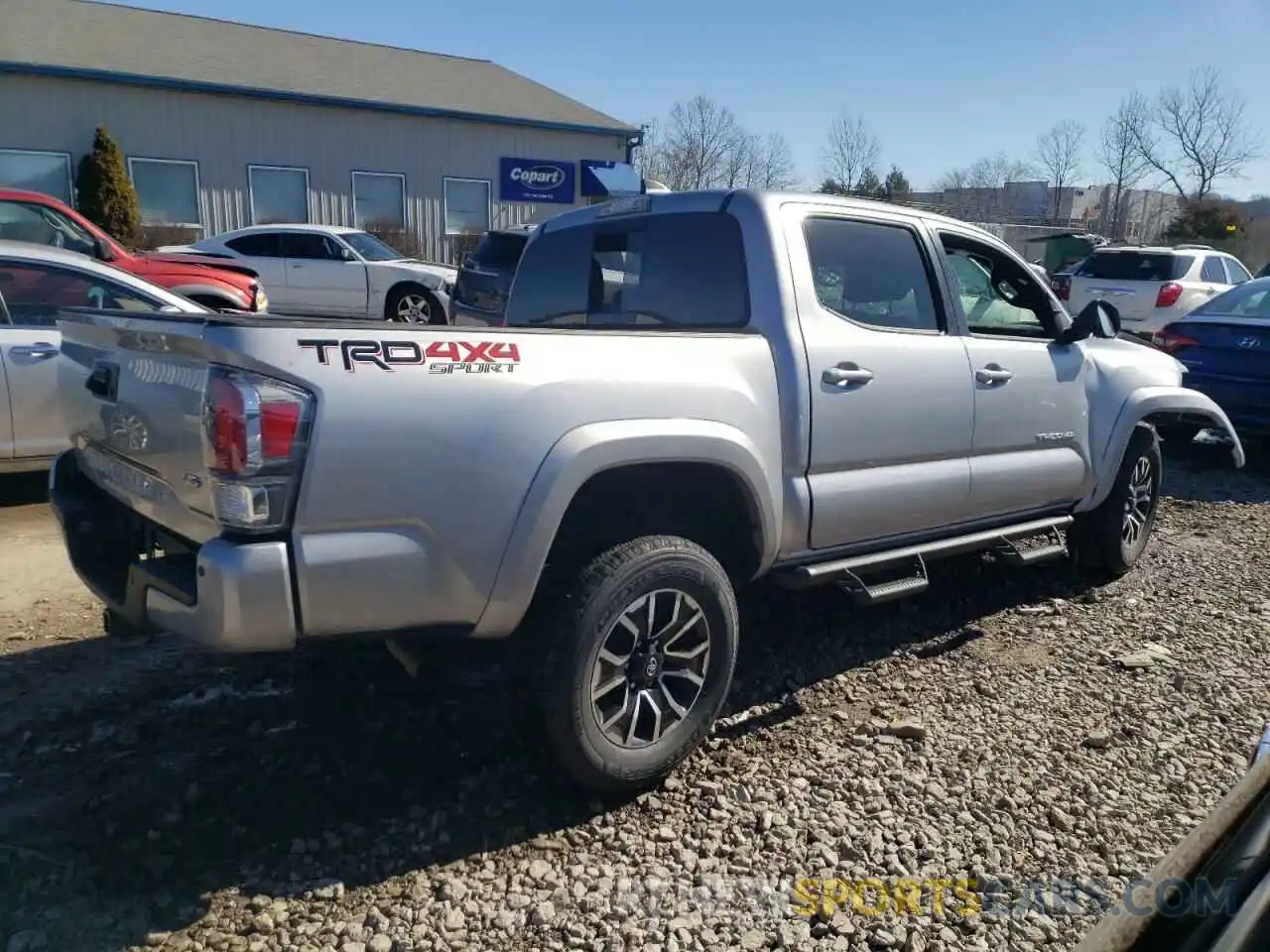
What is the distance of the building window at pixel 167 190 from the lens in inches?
811

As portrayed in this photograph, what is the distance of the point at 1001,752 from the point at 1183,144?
6647 cm

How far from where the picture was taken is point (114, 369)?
3090 mm

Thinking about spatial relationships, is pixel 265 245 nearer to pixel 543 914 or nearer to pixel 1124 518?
pixel 1124 518

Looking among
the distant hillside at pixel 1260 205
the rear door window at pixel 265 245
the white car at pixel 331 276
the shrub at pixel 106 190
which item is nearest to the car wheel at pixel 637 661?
the white car at pixel 331 276

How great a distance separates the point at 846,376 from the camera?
3.69 m

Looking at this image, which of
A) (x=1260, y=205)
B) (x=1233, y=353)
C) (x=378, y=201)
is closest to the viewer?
(x=1233, y=353)

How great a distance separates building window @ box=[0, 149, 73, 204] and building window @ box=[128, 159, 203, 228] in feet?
4.11

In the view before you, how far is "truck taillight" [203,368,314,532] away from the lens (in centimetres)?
246

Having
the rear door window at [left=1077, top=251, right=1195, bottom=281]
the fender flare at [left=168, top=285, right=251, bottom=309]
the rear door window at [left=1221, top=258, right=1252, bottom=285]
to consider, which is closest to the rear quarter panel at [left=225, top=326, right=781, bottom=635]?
the fender flare at [left=168, top=285, right=251, bottom=309]

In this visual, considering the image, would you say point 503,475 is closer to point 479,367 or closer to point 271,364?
point 479,367

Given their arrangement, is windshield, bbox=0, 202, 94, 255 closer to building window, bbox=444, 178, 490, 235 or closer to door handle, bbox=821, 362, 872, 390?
door handle, bbox=821, 362, 872, 390

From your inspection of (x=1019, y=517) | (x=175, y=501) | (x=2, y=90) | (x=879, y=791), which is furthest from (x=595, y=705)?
(x=2, y=90)

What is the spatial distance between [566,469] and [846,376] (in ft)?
4.37

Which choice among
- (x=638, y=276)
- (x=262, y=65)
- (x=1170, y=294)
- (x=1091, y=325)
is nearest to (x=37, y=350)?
(x=638, y=276)
